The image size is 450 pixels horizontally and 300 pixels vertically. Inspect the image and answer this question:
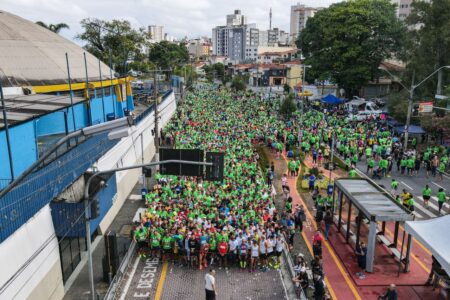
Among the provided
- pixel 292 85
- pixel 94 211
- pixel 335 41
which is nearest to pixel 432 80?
pixel 335 41

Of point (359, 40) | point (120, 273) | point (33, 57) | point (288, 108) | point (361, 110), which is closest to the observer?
point (120, 273)

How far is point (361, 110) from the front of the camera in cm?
4875

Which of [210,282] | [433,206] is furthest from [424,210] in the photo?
[210,282]

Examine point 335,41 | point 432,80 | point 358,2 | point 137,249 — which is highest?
point 358,2

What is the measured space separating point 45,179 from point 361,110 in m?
43.1

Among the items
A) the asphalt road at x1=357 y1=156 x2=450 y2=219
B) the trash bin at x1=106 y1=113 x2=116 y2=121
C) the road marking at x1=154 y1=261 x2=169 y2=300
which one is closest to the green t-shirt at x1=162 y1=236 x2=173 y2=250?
the road marking at x1=154 y1=261 x2=169 y2=300

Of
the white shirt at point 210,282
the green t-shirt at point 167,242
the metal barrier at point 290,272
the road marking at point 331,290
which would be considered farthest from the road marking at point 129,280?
the road marking at point 331,290

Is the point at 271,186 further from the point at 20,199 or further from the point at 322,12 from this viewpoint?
the point at 322,12

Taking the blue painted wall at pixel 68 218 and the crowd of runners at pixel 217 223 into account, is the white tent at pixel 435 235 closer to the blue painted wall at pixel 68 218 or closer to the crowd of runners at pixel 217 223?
the crowd of runners at pixel 217 223

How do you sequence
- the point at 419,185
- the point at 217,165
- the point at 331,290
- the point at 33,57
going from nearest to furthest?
the point at 217,165, the point at 331,290, the point at 419,185, the point at 33,57

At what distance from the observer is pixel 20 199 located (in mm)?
10984

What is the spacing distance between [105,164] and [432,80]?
1343 inches

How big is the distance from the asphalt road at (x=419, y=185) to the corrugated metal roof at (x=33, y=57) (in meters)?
23.6

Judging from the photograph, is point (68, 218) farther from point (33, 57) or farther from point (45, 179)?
point (33, 57)
